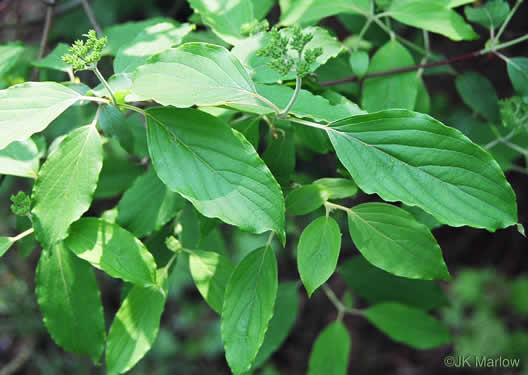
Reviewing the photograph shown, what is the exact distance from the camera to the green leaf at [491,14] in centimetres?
118

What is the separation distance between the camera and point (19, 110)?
81 cm

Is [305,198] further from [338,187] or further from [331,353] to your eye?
[331,353]

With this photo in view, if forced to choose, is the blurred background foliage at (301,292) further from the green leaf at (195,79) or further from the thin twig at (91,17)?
the green leaf at (195,79)

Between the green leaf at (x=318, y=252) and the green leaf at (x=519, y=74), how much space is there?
737 millimetres

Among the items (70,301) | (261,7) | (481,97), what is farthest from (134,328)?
(481,97)

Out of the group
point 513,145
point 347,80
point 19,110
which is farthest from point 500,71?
point 19,110

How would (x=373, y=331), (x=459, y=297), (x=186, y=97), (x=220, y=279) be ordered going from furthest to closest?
(x=373, y=331), (x=459, y=297), (x=220, y=279), (x=186, y=97)

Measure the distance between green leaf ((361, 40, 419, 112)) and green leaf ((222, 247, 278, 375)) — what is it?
0.57 meters

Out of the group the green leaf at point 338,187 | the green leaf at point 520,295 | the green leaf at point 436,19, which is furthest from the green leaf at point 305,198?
the green leaf at point 520,295

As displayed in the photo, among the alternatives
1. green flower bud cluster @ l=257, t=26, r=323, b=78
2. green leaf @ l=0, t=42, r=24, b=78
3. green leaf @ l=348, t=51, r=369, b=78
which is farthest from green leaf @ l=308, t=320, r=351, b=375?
green leaf @ l=0, t=42, r=24, b=78

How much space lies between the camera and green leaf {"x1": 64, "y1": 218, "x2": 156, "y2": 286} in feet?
2.97

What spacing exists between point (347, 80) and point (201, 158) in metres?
A: 0.63

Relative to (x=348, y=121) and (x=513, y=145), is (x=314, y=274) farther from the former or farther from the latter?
(x=513, y=145)

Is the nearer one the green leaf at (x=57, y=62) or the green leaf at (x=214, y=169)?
the green leaf at (x=214, y=169)
